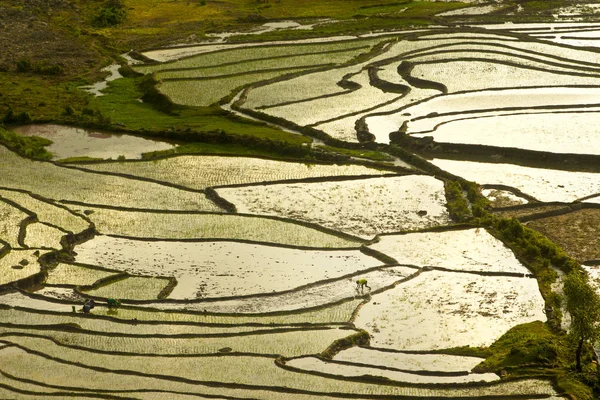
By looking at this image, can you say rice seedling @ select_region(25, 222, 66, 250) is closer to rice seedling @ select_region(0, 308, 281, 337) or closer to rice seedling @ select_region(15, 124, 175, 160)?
rice seedling @ select_region(0, 308, 281, 337)

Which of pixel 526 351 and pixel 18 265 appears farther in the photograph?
pixel 18 265

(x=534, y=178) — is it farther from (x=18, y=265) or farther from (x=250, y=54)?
(x=250, y=54)

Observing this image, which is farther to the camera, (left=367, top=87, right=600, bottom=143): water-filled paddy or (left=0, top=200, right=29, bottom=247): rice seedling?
(left=367, top=87, right=600, bottom=143): water-filled paddy

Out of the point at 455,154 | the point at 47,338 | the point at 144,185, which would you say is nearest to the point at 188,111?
the point at 144,185

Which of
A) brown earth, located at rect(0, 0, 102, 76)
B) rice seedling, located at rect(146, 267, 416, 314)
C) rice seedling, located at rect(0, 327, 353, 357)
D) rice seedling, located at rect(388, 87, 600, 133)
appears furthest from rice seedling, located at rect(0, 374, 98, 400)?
brown earth, located at rect(0, 0, 102, 76)

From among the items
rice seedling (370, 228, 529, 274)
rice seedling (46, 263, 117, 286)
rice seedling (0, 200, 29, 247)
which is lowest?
rice seedling (370, 228, 529, 274)

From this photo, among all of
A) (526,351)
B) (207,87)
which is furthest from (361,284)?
(207,87)
